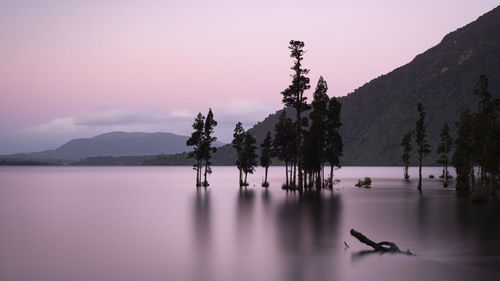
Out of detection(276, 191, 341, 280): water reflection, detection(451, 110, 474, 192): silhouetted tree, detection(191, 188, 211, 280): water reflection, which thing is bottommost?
detection(191, 188, 211, 280): water reflection

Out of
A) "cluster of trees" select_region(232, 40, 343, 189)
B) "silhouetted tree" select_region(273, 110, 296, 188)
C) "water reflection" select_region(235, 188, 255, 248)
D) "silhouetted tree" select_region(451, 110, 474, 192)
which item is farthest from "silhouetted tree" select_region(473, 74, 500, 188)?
"silhouetted tree" select_region(273, 110, 296, 188)

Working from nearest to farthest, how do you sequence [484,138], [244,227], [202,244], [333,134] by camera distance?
[202,244] → [244,227] → [484,138] → [333,134]

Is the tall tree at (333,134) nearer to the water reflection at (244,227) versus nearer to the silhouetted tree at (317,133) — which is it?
the silhouetted tree at (317,133)

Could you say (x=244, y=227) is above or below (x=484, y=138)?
below

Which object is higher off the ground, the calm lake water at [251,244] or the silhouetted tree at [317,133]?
the silhouetted tree at [317,133]

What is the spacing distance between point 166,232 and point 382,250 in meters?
18.3

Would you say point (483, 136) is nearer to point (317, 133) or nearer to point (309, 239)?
point (317, 133)

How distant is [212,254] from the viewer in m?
28.7

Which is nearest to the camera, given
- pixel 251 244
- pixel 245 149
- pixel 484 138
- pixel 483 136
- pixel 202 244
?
pixel 251 244

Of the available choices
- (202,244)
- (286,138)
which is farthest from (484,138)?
(202,244)

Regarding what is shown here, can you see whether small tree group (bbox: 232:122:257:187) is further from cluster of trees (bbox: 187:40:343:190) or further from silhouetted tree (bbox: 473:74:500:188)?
silhouetted tree (bbox: 473:74:500:188)

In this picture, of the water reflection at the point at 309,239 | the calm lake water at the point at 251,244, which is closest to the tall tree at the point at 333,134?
the water reflection at the point at 309,239

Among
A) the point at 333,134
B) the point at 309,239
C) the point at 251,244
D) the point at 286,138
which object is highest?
the point at 333,134

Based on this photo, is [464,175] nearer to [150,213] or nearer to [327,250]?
[150,213]
